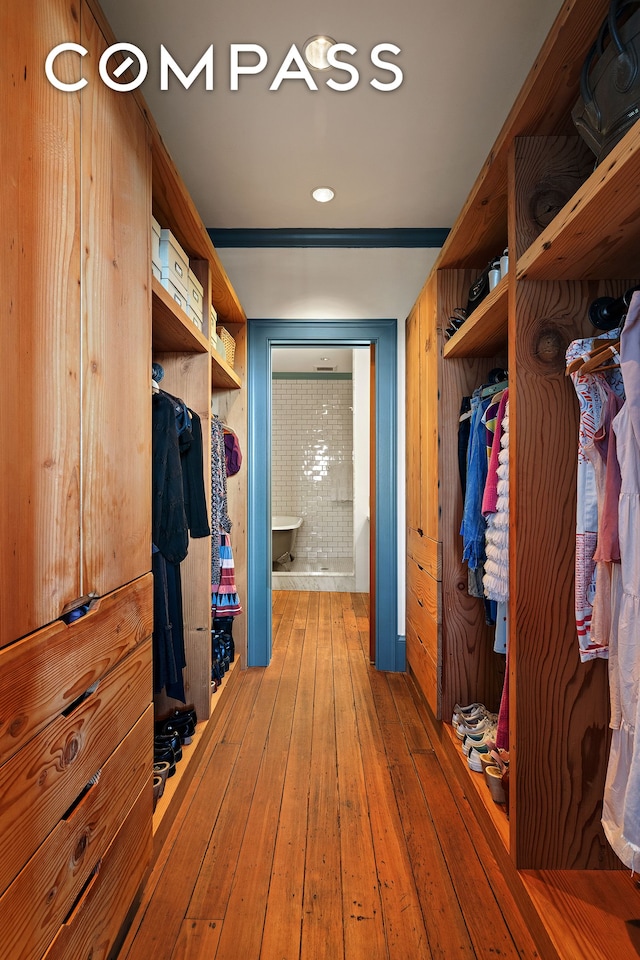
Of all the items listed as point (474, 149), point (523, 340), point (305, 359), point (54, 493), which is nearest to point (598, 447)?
point (523, 340)

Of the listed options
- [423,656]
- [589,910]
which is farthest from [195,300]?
[589,910]

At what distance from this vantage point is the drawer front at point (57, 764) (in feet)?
2.63

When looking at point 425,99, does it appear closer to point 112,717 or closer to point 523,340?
point 523,340

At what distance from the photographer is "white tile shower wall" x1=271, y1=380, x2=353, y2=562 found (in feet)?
22.6

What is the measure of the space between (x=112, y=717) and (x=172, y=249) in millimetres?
1475

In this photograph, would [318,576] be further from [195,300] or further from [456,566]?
[195,300]

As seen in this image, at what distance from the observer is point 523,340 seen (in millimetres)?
1405

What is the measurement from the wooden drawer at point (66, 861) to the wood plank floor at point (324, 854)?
38cm

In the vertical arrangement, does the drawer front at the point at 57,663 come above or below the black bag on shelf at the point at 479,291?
below

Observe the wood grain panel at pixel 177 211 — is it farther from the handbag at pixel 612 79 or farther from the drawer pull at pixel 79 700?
the drawer pull at pixel 79 700

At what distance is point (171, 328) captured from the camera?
6.17 feet

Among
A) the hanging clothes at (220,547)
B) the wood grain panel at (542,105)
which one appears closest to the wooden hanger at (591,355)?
the wood grain panel at (542,105)

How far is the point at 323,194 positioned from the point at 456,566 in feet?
6.18

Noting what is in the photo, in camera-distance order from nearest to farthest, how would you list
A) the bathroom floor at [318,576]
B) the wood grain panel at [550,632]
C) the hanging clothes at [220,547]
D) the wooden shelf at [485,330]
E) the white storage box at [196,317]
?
the wood grain panel at [550,632] < the wooden shelf at [485,330] < the white storage box at [196,317] < the hanging clothes at [220,547] < the bathroom floor at [318,576]
